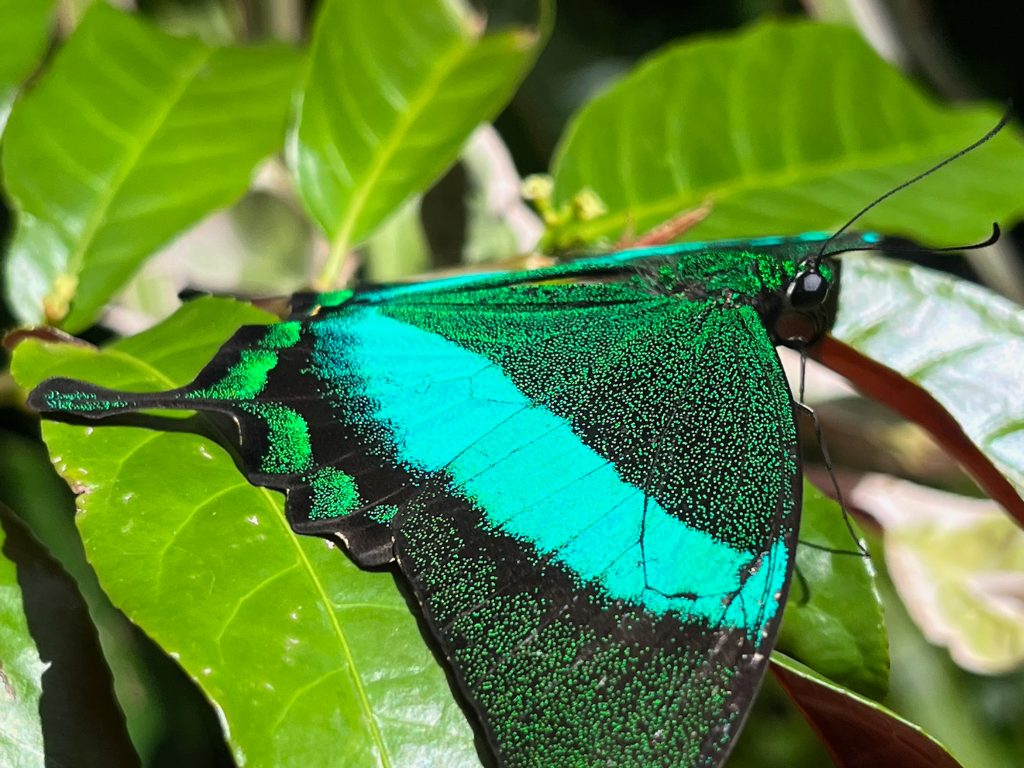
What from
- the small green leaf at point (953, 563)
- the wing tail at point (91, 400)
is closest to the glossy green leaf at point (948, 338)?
the small green leaf at point (953, 563)

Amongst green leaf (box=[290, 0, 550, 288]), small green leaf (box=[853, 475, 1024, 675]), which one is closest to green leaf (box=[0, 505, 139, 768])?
green leaf (box=[290, 0, 550, 288])

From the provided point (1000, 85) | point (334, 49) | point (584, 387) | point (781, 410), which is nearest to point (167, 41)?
point (334, 49)

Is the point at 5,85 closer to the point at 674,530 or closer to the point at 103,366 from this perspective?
the point at 103,366

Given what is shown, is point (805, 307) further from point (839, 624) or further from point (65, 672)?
point (65, 672)

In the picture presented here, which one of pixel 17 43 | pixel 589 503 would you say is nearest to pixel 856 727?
pixel 589 503

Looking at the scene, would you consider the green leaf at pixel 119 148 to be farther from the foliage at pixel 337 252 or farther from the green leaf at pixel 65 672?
the green leaf at pixel 65 672
